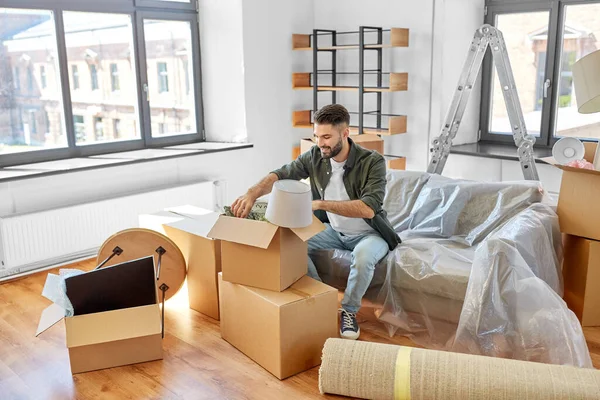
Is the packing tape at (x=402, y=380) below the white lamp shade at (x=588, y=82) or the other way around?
below

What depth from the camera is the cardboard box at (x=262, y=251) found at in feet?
8.46

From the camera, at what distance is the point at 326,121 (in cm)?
291

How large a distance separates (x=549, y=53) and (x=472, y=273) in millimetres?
2354

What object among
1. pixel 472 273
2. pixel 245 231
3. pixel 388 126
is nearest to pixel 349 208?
pixel 245 231

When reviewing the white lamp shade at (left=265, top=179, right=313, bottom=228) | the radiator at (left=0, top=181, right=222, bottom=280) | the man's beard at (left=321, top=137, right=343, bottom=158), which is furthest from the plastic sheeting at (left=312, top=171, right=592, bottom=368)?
the radiator at (left=0, top=181, right=222, bottom=280)

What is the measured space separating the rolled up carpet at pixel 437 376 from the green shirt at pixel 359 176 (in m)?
0.73

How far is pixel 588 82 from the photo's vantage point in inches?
109

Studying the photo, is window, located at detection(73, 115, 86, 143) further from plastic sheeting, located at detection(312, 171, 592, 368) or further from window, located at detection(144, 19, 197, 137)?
plastic sheeting, located at detection(312, 171, 592, 368)

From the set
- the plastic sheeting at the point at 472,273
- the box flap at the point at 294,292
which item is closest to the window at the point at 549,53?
the plastic sheeting at the point at 472,273

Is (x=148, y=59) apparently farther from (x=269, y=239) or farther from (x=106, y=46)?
(x=269, y=239)

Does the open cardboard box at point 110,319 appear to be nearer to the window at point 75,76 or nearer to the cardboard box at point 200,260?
the cardboard box at point 200,260

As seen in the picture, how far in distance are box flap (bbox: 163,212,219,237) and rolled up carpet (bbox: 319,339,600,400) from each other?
104 cm

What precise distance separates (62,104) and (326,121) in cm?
226

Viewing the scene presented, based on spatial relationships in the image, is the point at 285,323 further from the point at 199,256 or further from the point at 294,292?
the point at 199,256
